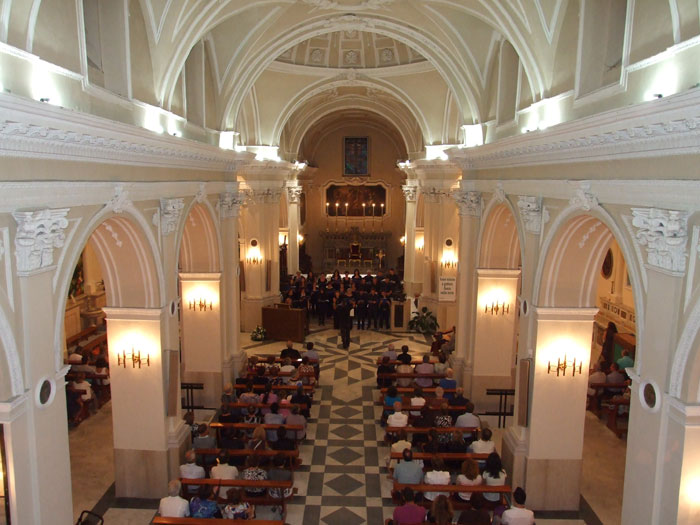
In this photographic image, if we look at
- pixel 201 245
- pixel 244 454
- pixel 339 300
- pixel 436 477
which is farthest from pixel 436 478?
pixel 339 300

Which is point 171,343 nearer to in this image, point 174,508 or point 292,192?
point 174,508

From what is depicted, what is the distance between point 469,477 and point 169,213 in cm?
652

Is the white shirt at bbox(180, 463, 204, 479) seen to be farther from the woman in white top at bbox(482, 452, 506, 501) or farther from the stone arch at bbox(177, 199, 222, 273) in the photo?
the stone arch at bbox(177, 199, 222, 273)

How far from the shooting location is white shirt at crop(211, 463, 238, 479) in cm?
910

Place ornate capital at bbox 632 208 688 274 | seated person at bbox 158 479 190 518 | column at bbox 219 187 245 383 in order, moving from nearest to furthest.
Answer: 1. ornate capital at bbox 632 208 688 274
2. seated person at bbox 158 479 190 518
3. column at bbox 219 187 245 383

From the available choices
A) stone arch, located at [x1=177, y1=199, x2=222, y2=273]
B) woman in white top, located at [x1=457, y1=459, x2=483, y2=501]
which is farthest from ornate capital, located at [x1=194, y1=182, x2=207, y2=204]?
woman in white top, located at [x1=457, y1=459, x2=483, y2=501]

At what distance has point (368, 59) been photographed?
60.5ft

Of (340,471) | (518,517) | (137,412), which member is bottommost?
(340,471)

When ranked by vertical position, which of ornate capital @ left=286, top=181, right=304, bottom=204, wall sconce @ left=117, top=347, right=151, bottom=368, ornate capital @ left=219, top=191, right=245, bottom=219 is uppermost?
ornate capital @ left=286, top=181, right=304, bottom=204

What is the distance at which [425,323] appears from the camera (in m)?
20.1

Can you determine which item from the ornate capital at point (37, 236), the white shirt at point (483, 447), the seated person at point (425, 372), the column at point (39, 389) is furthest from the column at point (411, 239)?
the ornate capital at point (37, 236)

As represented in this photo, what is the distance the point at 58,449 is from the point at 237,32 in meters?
9.22

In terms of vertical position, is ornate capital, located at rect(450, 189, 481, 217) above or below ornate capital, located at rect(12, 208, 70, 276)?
above

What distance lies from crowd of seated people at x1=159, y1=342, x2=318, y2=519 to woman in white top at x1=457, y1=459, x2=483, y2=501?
8.86 feet
